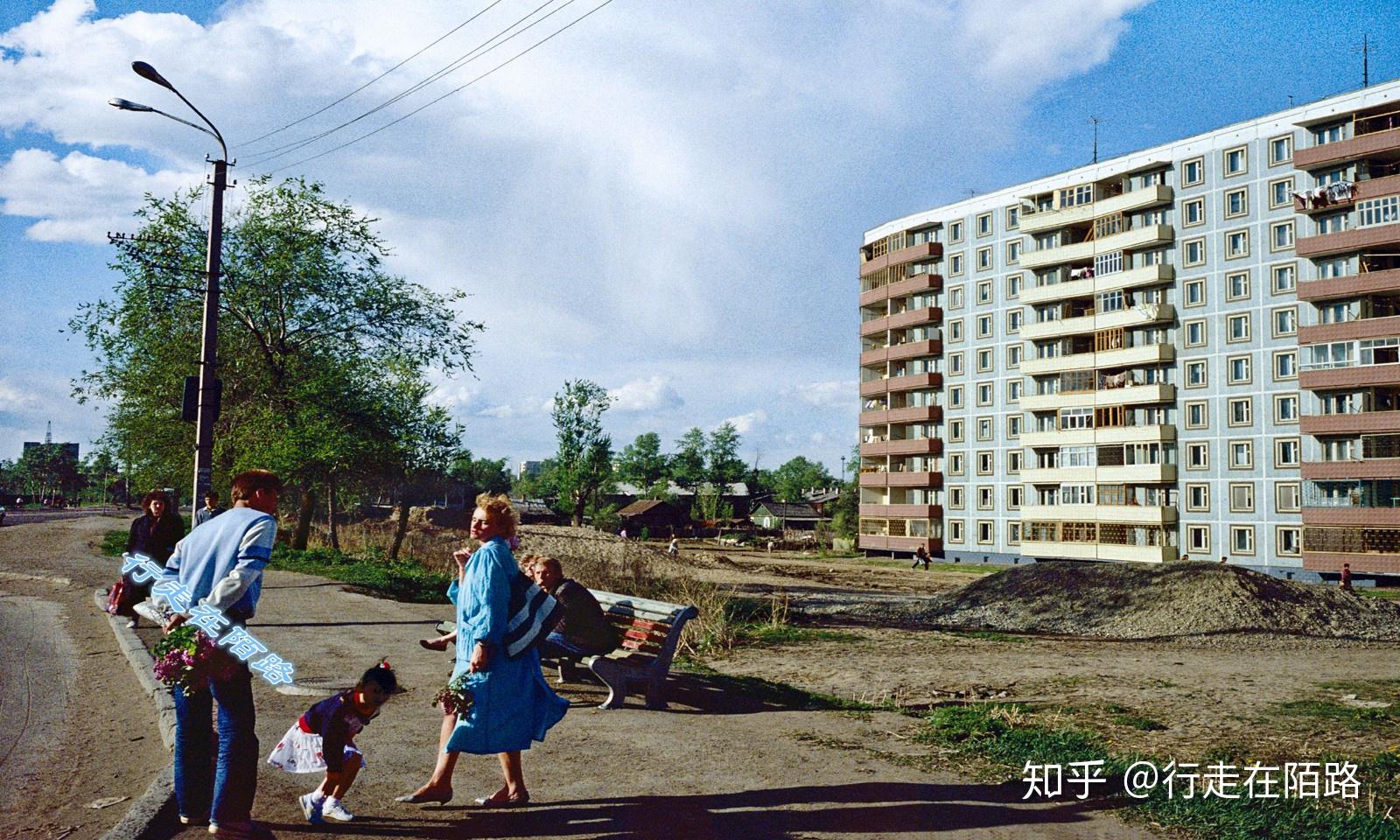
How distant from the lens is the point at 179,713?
4.86 m

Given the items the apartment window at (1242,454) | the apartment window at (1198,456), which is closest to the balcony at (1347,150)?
the apartment window at (1242,454)

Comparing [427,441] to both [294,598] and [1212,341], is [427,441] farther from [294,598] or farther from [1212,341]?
[1212,341]

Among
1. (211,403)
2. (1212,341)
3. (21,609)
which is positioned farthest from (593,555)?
(1212,341)

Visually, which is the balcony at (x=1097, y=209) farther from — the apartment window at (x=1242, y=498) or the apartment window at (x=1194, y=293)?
the apartment window at (x=1242, y=498)

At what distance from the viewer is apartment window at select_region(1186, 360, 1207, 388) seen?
159 feet

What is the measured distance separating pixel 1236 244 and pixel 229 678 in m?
52.5

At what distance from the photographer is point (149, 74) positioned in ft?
49.3

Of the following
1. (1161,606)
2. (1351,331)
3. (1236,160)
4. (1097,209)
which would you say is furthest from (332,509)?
(1236,160)

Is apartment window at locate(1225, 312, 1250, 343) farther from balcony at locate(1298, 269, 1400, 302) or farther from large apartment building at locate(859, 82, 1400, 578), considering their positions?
balcony at locate(1298, 269, 1400, 302)

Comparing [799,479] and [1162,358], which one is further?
[799,479]

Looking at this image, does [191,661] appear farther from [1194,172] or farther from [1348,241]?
[1194,172]

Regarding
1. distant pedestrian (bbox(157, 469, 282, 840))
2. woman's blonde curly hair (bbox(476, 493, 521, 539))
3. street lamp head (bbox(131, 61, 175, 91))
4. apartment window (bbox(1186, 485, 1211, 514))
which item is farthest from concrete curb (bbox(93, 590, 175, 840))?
apartment window (bbox(1186, 485, 1211, 514))

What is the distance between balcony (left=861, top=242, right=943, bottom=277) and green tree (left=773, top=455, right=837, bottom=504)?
60.5 meters

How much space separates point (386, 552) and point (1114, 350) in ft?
132
